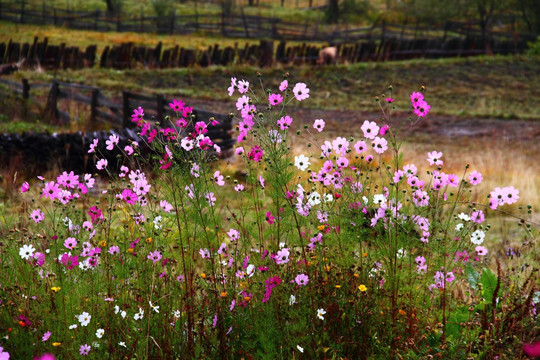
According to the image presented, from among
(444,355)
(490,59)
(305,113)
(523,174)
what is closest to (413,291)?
(444,355)

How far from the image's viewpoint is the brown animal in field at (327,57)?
23.3 m

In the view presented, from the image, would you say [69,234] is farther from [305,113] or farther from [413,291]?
[305,113]

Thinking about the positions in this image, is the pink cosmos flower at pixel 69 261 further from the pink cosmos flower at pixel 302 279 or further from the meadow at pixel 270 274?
the pink cosmos flower at pixel 302 279

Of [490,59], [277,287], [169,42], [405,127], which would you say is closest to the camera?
[277,287]

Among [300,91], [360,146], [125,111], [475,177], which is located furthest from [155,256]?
[125,111]

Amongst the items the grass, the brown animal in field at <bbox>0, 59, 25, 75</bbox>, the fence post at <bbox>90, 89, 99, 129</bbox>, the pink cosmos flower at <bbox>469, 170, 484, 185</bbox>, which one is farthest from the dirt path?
the pink cosmos flower at <bbox>469, 170, 484, 185</bbox>

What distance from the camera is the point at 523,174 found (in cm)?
895

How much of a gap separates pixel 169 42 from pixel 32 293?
32.6 meters

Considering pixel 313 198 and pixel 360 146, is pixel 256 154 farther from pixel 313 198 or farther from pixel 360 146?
pixel 360 146

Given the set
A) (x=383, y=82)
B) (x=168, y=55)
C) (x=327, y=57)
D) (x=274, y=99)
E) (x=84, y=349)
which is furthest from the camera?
(x=327, y=57)

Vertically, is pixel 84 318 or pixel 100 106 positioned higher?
pixel 84 318

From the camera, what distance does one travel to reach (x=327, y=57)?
921 inches

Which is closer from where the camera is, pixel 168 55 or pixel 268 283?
pixel 268 283

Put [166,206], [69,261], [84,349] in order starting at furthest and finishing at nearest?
[166,206] → [69,261] → [84,349]
